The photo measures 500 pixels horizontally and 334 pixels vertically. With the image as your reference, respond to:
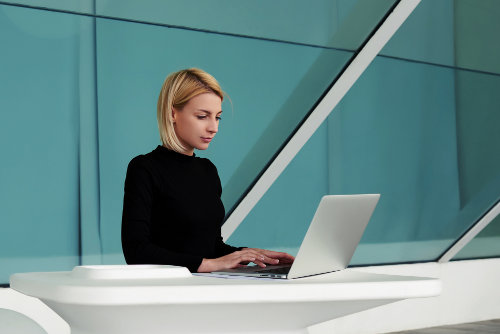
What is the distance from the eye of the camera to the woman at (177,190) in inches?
81.4

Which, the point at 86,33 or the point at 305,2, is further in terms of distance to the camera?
the point at 305,2

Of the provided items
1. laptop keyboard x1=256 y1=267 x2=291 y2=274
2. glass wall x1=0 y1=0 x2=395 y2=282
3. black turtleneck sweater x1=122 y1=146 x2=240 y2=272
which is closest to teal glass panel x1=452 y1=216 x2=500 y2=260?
glass wall x1=0 y1=0 x2=395 y2=282

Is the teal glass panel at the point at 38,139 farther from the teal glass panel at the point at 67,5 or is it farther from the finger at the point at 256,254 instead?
the finger at the point at 256,254

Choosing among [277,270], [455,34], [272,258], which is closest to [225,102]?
[455,34]

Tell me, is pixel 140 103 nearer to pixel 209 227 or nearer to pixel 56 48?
pixel 56 48

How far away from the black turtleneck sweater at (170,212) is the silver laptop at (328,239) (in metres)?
0.27

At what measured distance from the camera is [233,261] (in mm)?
1927

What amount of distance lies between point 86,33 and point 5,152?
756 millimetres

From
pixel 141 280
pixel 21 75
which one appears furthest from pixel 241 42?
pixel 141 280

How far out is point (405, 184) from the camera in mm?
5531

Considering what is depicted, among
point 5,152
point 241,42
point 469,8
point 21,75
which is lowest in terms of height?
point 5,152

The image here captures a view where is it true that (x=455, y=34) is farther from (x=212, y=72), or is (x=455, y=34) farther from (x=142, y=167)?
(x=142, y=167)

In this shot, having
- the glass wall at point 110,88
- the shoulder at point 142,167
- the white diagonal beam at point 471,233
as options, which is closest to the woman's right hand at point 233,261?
the shoulder at point 142,167

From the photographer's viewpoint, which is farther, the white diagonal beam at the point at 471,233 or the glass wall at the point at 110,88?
the white diagonal beam at the point at 471,233
